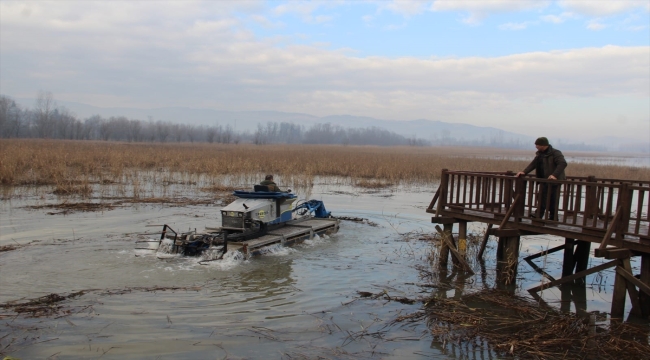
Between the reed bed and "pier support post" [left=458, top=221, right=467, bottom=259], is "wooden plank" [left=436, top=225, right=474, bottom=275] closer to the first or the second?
"pier support post" [left=458, top=221, right=467, bottom=259]

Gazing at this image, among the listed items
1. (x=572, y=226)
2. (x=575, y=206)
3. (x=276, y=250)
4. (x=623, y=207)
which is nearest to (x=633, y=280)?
(x=623, y=207)

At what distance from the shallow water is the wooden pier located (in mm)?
728

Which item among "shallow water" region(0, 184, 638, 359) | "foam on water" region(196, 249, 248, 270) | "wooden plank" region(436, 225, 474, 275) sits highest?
"wooden plank" region(436, 225, 474, 275)

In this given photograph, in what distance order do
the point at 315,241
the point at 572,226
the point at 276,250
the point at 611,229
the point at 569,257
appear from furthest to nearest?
the point at 315,241 < the point at 276,250 < the point at 569,257 < the point at 572,226 < the point at 611,229

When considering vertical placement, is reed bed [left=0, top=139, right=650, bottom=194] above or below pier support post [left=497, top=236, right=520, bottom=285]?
above

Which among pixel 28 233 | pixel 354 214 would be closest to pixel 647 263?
pixel 354 214

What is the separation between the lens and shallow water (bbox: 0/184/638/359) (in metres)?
6.64

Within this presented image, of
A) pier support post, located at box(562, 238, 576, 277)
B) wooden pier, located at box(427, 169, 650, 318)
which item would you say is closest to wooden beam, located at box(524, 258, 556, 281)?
wooden pier, located at box(427, 169, 650, 318)

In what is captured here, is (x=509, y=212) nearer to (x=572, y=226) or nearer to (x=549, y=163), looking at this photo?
(x=572, y=226)

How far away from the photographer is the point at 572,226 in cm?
906

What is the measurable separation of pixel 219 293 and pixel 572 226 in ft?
21.0

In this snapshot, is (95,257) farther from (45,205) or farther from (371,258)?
(45,205)

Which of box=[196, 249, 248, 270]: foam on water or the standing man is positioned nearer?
the standing man

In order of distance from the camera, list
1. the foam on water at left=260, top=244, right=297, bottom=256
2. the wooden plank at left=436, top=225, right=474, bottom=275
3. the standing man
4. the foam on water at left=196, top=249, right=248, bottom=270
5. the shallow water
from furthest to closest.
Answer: the foam on water at left=260, top=244, right=297, bottom=256, the wooden plank at left=436, top=225, right=474, bottom=275, the foam on water at left=196, top=249, right=248, bottom=270, the standing man, the shallow water
